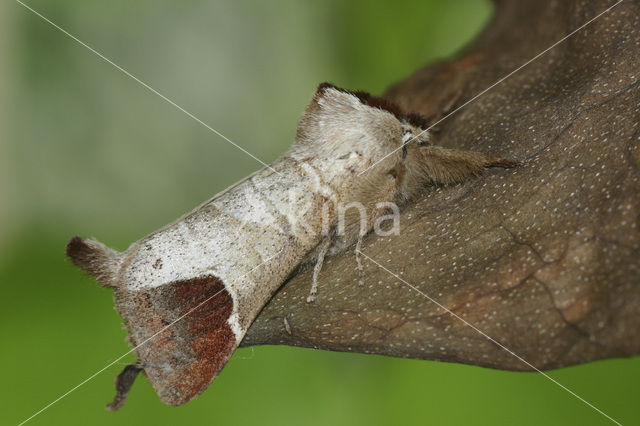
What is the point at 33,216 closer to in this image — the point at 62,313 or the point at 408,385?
the point at 62,313

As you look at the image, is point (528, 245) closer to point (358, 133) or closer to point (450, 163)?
point (450, 163)

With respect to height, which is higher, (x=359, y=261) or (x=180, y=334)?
(x=180, y=334)

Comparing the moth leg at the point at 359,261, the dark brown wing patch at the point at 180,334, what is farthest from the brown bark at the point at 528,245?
the dark brown wing patch at the point at 180,334

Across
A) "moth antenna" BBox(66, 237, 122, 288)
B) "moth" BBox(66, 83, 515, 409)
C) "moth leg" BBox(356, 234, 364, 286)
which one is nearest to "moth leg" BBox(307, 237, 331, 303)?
"moth" BBox(66, 83, 515, 409)

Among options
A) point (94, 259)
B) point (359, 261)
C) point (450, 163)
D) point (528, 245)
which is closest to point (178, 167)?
point (94, 259)

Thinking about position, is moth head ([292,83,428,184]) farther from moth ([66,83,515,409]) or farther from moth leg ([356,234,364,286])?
moth leg ([356,234,364,286])

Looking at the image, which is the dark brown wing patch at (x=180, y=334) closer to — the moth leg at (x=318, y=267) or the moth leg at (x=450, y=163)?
the moth leg at (x=318, y=267)
